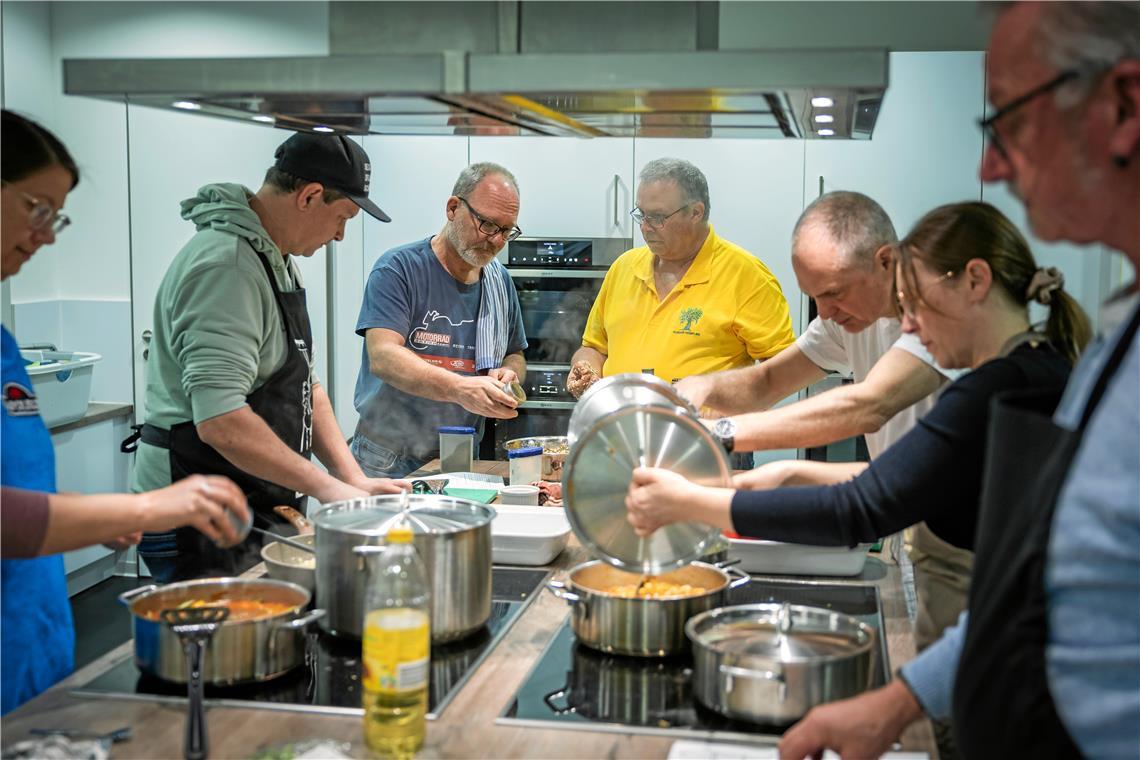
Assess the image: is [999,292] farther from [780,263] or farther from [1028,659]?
[780,263]

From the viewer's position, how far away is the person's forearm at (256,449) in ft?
7.24

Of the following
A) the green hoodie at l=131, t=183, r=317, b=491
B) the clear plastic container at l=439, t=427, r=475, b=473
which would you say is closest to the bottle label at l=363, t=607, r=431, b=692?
the green hoodie at l=131, t=183, r=317, b=491

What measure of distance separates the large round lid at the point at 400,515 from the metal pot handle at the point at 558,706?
277mm

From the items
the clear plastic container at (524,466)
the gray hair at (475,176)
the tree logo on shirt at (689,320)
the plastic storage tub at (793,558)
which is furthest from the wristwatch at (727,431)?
the gray hair at (475,176)

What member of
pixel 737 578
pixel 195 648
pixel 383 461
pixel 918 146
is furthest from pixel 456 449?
pixel 918 146

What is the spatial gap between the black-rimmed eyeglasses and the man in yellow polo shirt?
7.48 ft

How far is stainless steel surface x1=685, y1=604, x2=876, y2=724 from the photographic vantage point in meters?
1.39

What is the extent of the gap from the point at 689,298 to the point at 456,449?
1060 mm

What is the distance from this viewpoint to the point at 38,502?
142cm

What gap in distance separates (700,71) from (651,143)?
10.2 feet

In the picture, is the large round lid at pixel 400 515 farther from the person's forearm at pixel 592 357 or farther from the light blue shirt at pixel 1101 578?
the person's forearm at pixel 592 357

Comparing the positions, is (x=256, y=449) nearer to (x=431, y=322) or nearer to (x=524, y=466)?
(x=524, y=466)

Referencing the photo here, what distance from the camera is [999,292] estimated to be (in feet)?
5.59

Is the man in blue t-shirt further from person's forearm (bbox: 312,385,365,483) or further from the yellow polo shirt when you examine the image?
person's forearm (bbox: 312,385,365,483)
